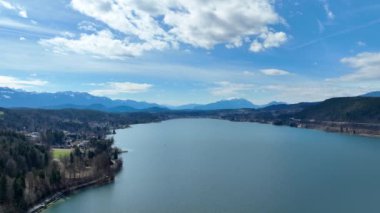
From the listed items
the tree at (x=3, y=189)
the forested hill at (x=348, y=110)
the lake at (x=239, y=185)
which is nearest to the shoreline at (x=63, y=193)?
the lake at (x=239, y=185)

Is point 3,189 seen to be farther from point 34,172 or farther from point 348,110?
point 348,110

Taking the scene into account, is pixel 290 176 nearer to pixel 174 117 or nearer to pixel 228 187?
pixel 228 187

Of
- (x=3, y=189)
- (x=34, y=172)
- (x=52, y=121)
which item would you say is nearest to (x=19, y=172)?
(x=34, y=172)

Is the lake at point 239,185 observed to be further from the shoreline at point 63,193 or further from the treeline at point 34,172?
the treeline at point 34,172

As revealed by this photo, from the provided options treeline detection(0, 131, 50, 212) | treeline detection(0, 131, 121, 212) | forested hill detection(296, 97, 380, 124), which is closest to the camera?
treeline detection(0, 131, 50, 212)

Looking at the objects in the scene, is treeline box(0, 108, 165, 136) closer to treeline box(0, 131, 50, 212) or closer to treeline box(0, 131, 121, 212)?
treeline box(0, 131, 50, 212)

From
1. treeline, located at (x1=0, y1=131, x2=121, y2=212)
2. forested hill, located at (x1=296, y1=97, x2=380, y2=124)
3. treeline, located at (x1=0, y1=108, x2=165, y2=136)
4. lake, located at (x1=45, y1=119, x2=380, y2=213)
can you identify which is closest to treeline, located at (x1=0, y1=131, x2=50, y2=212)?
treeline, located at (x1=0, y1=131, x2=121, y2=212)
